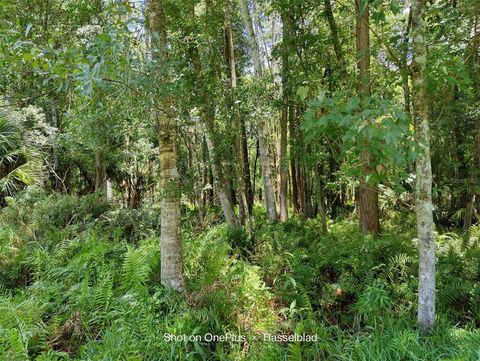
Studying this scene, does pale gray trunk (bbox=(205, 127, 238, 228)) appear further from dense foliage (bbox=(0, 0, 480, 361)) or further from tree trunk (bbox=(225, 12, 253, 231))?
tree trunk (bbox=(225, 12, 253, 231))

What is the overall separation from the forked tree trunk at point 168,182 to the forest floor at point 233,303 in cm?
23

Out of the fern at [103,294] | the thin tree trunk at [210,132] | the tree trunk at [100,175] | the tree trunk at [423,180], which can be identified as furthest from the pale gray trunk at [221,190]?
the tree trunk at [100,175]

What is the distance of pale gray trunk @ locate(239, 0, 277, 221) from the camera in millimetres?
6016

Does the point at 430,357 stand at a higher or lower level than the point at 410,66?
lower

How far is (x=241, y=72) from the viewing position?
8.80m

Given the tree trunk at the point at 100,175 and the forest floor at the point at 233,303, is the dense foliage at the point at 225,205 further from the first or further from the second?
the tree trunk at the point at 100,175

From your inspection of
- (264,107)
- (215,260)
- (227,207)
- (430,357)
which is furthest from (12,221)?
(430,357)

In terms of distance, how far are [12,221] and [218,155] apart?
4411 mm

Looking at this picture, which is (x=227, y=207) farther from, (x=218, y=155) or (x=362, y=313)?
(x=362, y=313)

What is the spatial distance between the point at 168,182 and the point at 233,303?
4.87 feet

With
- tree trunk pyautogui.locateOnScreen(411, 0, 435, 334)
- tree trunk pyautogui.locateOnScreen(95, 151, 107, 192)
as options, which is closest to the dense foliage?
tree trunk pyautogui.locateOnScreen(411, 0, 435, 334)

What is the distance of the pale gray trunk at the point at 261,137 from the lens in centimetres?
602

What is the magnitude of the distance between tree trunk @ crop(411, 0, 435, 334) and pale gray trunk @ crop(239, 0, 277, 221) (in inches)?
121

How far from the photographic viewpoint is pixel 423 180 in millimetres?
2619
